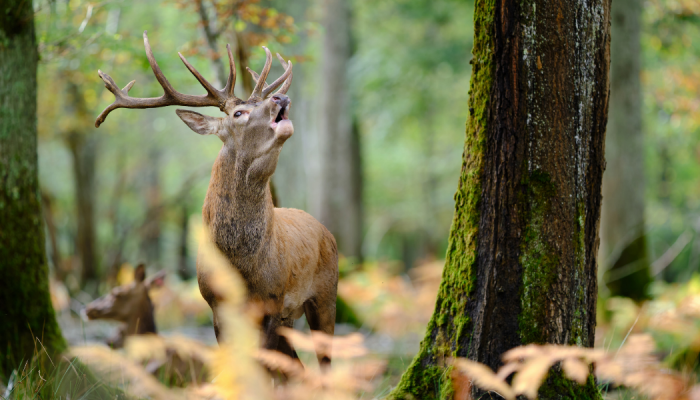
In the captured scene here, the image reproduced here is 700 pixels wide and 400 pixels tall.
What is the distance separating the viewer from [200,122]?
10.9 ft

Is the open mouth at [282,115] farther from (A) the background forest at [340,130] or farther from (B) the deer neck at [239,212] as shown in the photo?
(A) the background forest at [340,130]

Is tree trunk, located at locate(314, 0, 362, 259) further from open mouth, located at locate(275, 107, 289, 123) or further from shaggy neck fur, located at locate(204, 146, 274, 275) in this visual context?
open mouth, located at locate(275, 107, 289, 123)

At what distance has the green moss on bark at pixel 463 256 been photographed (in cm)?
311

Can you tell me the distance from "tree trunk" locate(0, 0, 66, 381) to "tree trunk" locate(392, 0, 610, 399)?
3.03 m

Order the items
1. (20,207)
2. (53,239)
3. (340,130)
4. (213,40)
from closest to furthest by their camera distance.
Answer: (20,207)
(213,40)
(53,239)
(340,130)

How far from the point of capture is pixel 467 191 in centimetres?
322

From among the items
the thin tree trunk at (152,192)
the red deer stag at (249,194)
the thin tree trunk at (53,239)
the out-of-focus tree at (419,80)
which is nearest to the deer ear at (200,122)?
the red deer stag at (249,194)

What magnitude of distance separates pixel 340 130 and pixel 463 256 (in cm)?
775

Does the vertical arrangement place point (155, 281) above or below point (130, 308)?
above

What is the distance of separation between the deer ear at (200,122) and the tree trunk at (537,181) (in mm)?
1558

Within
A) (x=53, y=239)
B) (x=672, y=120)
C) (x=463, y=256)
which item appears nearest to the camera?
(x=463, y=256)

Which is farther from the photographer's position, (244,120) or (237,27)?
(237,27)

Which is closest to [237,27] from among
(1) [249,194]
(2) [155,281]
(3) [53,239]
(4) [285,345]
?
(2) [155,281]

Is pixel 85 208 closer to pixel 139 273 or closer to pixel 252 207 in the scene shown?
pixel 139 273
